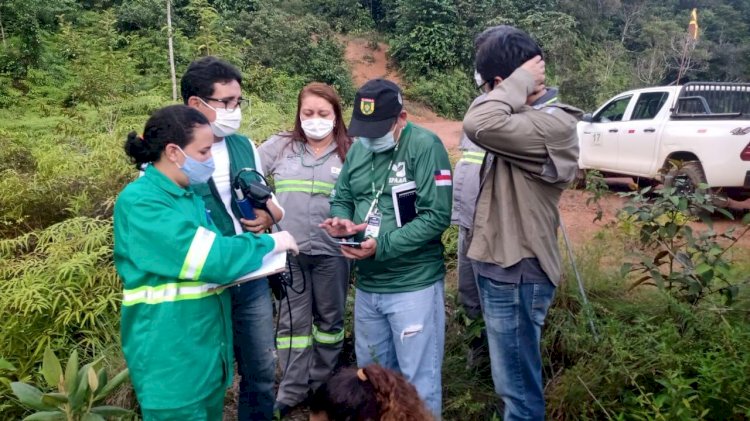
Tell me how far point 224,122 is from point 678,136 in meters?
6.59

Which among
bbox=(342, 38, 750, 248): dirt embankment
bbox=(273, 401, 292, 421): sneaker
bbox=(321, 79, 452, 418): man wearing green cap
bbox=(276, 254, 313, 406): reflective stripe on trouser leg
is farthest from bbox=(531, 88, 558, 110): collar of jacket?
bbox=(342, 38, 750, 248): dirt embankment

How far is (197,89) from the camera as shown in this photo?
2656 millimetres

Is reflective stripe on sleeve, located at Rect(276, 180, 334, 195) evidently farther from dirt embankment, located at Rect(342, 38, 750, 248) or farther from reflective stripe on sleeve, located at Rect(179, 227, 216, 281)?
dirt embankment, located at Rect(342, 38, 750, 248)

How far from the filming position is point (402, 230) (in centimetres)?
243

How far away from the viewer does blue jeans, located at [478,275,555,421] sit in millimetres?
Answer: 2322

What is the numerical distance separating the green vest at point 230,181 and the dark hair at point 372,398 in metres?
0.94

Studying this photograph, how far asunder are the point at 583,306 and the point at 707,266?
2.27ft

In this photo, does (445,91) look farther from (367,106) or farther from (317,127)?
(367,106)

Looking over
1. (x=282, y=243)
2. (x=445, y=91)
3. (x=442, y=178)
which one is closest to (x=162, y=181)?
(x=282, y=243)

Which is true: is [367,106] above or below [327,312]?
above

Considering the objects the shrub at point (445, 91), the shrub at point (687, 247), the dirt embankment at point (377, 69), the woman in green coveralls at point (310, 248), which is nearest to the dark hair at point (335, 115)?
the woman in green coveralls at point (310, 248)

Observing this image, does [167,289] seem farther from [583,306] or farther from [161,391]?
[583,306]

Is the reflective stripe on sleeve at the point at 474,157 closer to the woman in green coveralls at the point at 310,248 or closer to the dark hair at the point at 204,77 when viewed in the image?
the woman in green coveralls at the point at 310,248

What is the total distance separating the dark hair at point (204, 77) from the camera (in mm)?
2641
